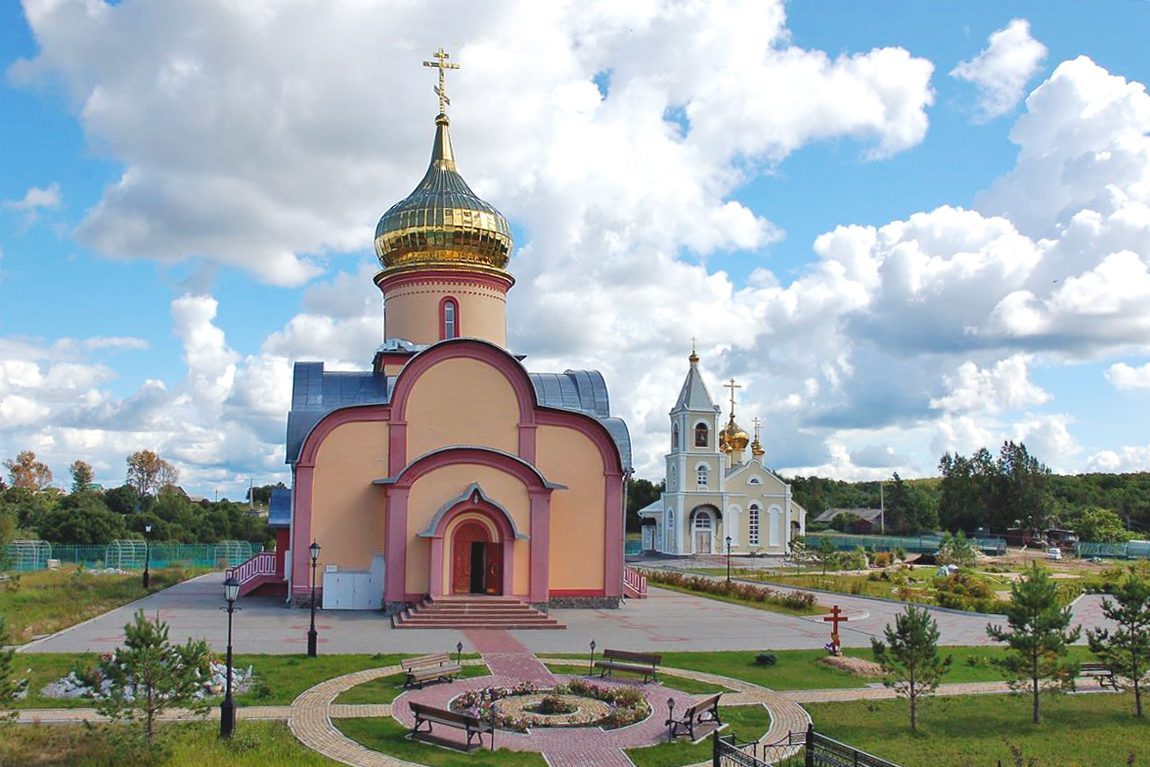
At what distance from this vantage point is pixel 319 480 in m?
24.4

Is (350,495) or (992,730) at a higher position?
(350,495)

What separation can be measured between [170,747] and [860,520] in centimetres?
8642

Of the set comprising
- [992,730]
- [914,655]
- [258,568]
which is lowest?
[992,730]

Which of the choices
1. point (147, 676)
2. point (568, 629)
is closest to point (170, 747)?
point (147, 676)

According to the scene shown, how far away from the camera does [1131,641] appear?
14.1m

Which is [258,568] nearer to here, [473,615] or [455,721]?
[473,615]

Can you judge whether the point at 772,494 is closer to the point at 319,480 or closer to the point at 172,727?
the point at 319,480

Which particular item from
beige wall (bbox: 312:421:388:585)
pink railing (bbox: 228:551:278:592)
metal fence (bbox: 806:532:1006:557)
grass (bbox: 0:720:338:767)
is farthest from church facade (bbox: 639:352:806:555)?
grass (bbox: 0:720:338:767)

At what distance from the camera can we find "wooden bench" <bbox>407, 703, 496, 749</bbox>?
11352mm

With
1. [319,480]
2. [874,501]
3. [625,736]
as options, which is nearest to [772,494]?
[319,480]

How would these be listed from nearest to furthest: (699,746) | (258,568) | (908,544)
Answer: (699,746)
(258,568)
(908,544)

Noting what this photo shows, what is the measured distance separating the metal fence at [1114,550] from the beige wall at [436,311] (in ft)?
136

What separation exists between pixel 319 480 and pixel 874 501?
9459 centimetres

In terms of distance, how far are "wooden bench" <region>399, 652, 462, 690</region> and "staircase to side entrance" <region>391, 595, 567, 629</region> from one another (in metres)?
5.84
